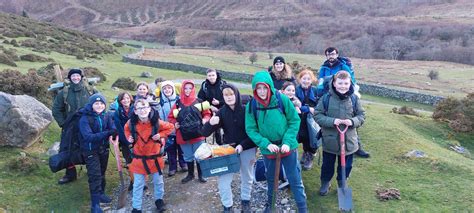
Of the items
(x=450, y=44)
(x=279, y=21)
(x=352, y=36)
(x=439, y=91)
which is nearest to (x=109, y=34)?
(x=279, y=21)

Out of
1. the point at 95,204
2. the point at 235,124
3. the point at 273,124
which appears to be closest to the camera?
the point at 273,124

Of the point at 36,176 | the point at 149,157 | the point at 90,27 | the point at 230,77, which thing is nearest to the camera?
the point at 149,157

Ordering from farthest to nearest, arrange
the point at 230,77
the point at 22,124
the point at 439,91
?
the point at 230,77 < the point at 439,91 < the point at 22,124

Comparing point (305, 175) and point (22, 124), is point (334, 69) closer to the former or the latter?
point (305, 175)

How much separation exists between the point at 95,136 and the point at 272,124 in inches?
139

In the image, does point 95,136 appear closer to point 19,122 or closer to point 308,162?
point 19,122

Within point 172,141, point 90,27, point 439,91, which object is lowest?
point 439,91

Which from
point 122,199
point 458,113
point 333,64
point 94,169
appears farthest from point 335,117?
point 458,113

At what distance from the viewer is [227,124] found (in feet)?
23.9

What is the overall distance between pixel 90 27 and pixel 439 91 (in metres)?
131

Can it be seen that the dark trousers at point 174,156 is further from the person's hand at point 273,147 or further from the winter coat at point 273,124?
the person's hand at point 273,147

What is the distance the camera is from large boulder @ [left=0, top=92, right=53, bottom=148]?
991cm

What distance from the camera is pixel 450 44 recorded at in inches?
2795

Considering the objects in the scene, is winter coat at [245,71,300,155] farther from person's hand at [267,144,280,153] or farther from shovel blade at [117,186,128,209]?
shovel blade at [117,186,128,209]
